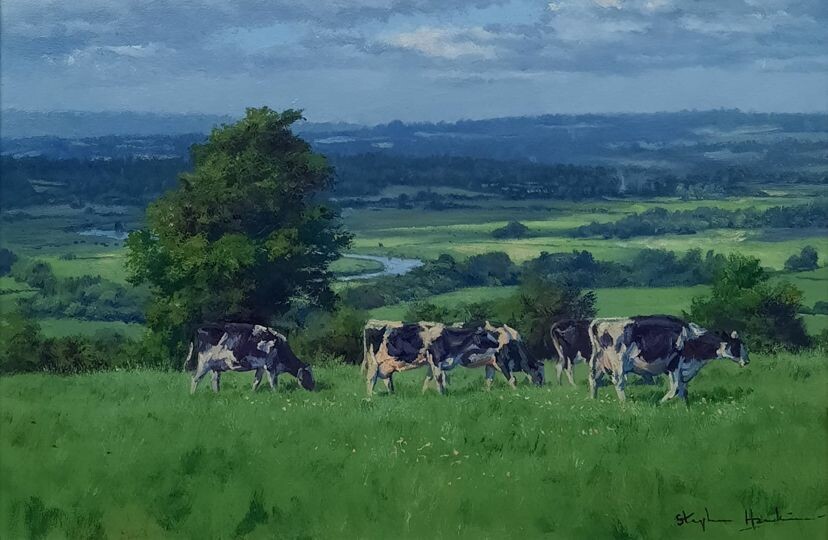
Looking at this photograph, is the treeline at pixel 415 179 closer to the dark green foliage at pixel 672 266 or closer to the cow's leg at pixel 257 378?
the dark green foliage at pixel 672 266

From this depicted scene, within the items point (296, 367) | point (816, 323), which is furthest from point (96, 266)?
point (816, 323)

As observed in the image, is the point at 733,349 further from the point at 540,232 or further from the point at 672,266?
the point at 540,232

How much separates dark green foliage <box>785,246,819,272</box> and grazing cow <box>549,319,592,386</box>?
2.30m

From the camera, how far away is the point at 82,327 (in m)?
11.0

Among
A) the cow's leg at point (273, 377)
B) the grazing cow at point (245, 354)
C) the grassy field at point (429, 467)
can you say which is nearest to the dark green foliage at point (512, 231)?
the grassy field at point (429, 467)

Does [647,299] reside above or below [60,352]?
above

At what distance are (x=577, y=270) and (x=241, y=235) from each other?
4.03m

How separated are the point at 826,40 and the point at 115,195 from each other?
8.12 meters

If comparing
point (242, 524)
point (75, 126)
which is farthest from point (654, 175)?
point (75, 126)

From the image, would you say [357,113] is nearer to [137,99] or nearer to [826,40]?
[137,99]

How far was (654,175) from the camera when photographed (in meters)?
11.0

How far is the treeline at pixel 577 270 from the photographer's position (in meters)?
10.5

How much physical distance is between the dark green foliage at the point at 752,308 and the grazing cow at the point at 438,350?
87.5 inches
